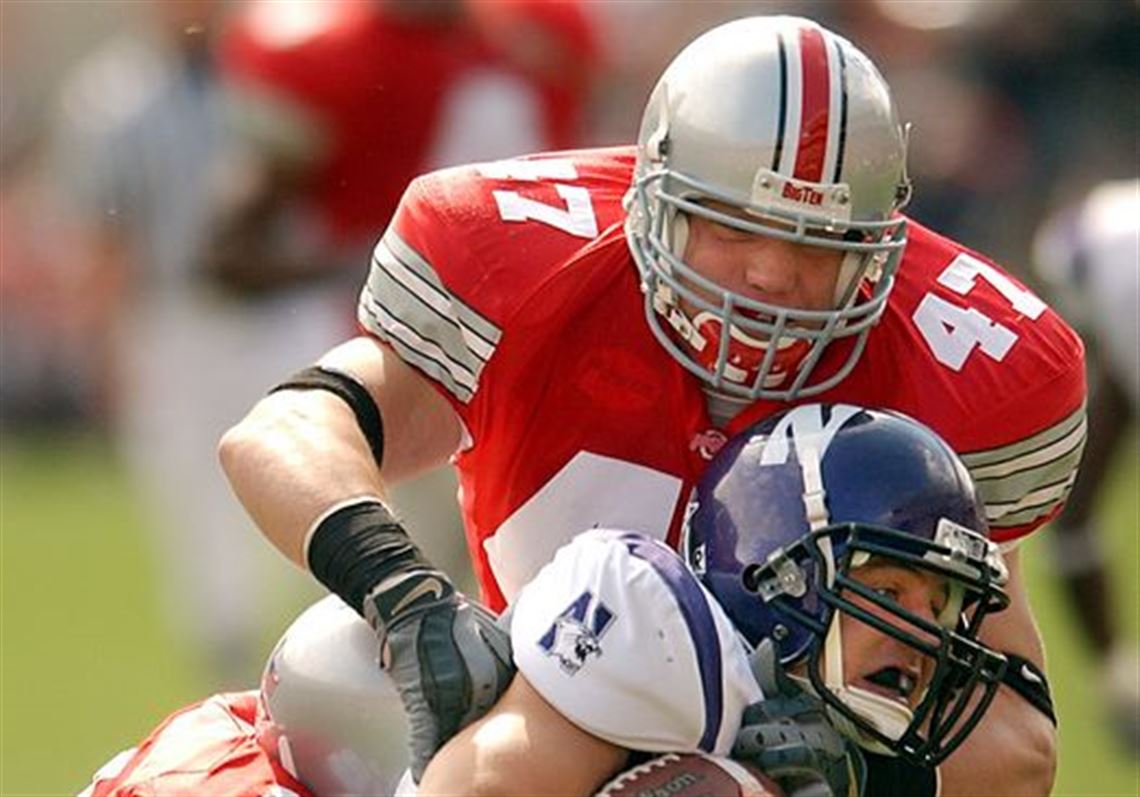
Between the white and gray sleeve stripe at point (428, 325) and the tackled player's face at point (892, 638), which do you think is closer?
the tackled player's face at point (892, 638)

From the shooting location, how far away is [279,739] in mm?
3477

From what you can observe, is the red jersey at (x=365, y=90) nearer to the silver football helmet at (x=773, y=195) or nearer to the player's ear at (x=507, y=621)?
the silver football helmet at (x=773, y=195)

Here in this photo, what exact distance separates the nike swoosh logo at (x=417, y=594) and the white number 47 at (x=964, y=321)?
0.79 meters

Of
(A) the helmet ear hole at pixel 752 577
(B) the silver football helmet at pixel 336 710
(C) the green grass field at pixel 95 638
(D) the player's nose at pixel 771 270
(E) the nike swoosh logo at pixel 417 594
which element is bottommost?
(C) the green grass field at pixel 95 638

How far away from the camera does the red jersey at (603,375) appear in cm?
371

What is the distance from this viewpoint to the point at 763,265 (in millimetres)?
→ 3578

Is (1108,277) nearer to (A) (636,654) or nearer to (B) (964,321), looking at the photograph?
(B) (964,321)

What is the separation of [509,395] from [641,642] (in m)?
0.74

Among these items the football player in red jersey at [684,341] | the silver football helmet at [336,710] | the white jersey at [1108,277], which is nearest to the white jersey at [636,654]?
the silver football helmet at [336,710]

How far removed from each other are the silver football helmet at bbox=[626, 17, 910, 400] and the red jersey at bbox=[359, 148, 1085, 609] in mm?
63

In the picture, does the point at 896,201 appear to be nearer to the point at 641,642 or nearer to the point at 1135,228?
the point at 641,642

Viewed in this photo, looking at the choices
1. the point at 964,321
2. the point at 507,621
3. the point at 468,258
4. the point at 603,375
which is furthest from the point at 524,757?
the point at 964,321

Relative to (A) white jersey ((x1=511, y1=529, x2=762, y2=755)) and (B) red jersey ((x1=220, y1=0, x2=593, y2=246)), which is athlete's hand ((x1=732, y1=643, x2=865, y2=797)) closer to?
(A) white jersey ((x1=511, y1=529, x2=762, y2=755))

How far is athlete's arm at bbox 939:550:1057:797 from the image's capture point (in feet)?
11.8
